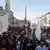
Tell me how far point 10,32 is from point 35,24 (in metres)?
0.25

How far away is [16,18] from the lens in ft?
3.69

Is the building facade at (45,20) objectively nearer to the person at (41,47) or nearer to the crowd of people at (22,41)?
the crowd of people at (22,41)

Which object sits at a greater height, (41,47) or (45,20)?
(45,20)

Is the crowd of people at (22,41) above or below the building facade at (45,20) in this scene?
below

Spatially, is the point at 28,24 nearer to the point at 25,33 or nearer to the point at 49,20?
the point at 25,33

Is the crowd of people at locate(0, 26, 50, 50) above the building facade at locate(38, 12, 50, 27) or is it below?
below

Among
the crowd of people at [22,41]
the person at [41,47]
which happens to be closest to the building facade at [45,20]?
the crowd of people at [22,41]

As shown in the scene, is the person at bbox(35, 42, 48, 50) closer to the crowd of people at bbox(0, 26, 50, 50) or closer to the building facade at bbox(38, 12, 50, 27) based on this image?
the crowd of people at bbox(0, 26, 50, 50)

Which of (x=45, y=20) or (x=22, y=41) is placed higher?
(x=45, y=20)

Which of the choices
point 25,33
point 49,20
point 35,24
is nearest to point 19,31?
point 25,33

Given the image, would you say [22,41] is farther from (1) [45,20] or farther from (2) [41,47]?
(1) [45,20]

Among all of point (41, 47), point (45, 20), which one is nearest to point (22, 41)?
point (41, 47)

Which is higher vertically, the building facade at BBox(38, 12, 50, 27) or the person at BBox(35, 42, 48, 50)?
the building facade at BBox(38, 12, 50, 27)

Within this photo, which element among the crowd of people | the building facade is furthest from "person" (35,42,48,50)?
the building facade
